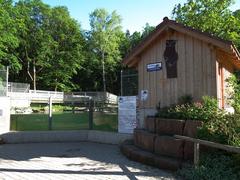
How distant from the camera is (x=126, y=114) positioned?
16.0 metres

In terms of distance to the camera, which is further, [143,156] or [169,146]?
[143,156]

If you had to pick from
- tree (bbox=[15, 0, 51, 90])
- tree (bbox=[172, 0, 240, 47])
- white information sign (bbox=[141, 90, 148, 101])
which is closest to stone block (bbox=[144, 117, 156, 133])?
white information sign (bbox=[141, 90, 148, 101])

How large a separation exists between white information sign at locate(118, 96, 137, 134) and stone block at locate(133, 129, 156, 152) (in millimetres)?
2347

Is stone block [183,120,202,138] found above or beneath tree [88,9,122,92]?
beneath

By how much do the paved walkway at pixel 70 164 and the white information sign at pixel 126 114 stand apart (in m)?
0.91

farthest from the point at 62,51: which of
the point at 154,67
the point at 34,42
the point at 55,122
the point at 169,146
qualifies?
the point at 169,146

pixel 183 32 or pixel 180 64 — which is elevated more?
pixel 183 32

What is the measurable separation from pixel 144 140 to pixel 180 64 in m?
3.28

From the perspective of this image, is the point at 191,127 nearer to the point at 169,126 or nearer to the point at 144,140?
the point at 169,126

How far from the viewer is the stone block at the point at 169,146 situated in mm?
10516

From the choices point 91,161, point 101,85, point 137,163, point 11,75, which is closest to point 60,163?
point 91,161

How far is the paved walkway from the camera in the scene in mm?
9719

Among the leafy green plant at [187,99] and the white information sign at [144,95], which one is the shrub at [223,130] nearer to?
the leafy green plant at [187,99]

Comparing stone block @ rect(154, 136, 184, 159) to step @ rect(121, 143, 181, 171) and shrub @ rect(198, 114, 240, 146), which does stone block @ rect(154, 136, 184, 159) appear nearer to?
step @ rect(121, 143, 181, 171)
